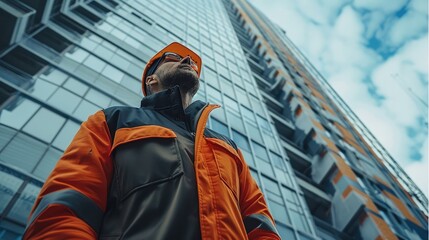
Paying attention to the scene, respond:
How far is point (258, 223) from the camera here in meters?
2.21

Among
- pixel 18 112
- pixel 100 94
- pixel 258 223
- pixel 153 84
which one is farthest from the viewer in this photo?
pixel 100 94

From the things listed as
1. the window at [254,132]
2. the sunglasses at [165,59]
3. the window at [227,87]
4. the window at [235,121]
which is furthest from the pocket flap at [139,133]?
the window at [227,87]

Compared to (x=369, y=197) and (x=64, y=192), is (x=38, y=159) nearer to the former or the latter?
(x=64, y=192)

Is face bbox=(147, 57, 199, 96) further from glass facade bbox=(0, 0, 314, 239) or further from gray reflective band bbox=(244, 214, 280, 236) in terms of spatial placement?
glass facade bbox=(0, 0, 314, 239)

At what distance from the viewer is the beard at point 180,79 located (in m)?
3.09

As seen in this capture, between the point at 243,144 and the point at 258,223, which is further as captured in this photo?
the point at 243,144

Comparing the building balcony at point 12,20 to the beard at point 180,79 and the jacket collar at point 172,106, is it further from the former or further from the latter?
the jacket collar at point 172,106

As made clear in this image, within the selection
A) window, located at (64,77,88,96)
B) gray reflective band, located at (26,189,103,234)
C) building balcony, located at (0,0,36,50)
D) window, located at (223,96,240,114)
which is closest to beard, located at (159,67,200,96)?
gray reflective band, located at (26,189,103,234)

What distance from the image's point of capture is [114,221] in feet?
5.43

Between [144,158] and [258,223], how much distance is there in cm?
95

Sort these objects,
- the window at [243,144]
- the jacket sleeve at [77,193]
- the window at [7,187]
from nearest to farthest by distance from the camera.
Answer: the jacket sleeve at [77,193] < the window at [7,187] < the window at [243,144]

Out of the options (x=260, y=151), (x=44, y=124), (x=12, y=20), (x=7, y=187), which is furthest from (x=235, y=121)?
(x=7, y=187)

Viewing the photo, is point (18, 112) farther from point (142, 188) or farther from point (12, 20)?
point (142, 188)

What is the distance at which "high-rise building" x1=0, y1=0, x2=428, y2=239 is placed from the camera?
252 inches
